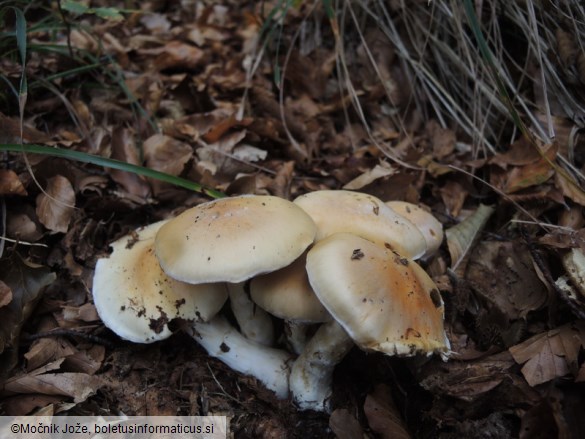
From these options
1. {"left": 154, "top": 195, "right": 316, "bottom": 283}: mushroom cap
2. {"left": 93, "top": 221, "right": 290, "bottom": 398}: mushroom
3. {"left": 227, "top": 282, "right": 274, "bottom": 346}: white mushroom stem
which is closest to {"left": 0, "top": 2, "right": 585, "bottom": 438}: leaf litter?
{"left": 93, "top": 221, "right": 290, "bottom": 398}: mushroom

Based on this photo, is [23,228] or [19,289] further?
[23,228]

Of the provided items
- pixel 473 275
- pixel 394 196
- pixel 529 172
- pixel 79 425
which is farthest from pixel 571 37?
pixel 79 425

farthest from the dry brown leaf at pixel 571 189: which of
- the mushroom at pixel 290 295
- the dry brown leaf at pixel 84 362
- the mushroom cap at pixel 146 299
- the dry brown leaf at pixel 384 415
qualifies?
the dry brown leaf at pixel 84 362

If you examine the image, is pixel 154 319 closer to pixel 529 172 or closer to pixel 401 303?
pixel 401 303

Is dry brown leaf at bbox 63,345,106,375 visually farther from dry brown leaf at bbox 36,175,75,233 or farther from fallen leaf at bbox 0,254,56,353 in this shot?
dry brown leaf at bbox 36,175,75,233

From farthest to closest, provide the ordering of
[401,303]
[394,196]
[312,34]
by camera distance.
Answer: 1. [312,34]
2. [394,196]
3. [401,303]

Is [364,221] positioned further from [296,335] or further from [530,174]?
[530,174]

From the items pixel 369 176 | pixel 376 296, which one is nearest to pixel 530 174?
pixel 369 176
